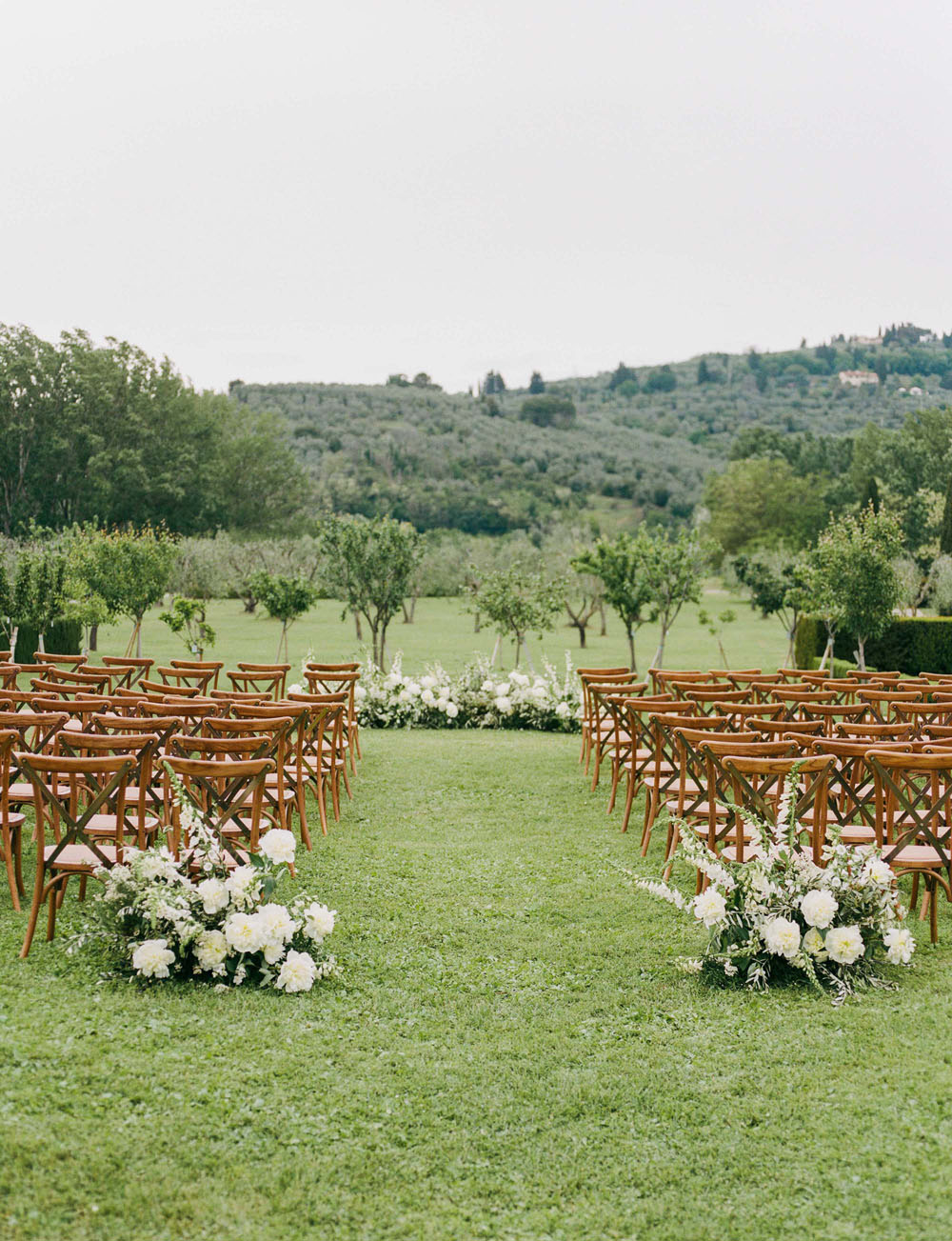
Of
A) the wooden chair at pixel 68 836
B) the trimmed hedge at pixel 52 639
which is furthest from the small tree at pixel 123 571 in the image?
the wooden chair at pixel 68 836

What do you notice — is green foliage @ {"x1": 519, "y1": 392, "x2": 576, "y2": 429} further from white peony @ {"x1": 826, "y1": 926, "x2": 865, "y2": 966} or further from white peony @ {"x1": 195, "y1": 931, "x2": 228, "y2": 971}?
white peony @ {"x1": 195, "y1": 931, "x2": 228, "y2": 971}

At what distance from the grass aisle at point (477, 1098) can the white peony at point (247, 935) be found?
214mm

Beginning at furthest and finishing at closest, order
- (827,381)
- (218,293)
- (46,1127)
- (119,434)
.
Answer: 1. (827,381)
2. (119,434)
3. (218,293)
4. (46,1127)

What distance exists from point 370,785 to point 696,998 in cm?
542

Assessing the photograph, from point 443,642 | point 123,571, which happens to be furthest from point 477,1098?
point 443,642

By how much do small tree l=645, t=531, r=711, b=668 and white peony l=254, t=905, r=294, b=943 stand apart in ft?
47.9

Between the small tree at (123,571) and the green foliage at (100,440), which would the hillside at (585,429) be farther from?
the small tree at (123,571)

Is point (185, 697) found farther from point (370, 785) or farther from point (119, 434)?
point (119, 434)

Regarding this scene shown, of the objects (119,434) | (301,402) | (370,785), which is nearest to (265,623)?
(119,434)

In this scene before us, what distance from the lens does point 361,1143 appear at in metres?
3.45

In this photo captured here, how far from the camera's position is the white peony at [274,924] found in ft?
15.6

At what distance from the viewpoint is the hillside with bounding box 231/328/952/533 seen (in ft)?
237

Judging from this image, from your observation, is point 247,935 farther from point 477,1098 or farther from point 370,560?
point 370,560

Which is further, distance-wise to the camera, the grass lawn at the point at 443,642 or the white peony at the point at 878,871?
the grass lawn at the point at 443,642
